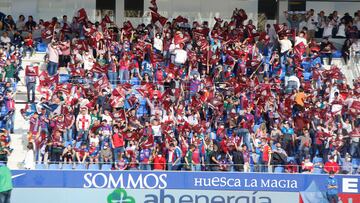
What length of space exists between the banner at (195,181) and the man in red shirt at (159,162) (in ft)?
1.54

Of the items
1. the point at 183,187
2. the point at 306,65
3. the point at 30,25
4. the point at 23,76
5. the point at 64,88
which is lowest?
the point at 183,187

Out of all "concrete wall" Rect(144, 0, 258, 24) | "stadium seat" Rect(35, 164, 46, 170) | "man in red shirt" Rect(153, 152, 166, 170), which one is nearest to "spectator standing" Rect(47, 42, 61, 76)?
"stadium seat" Rect(35, 164, 46, 170)

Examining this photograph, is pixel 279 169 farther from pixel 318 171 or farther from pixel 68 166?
pixel 68 166

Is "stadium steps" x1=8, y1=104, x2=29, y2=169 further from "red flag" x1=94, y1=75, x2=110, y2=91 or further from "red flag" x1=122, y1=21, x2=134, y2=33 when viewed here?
"red flag" x1=122, y1=21, x2=134, y2=33

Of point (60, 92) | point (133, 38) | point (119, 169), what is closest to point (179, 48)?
point (133, 38)

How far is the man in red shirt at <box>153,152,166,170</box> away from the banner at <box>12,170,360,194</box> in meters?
0.47

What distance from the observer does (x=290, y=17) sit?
37.8 metres

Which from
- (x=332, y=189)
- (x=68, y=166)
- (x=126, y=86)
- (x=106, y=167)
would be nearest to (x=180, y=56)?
(x=126, y=86)

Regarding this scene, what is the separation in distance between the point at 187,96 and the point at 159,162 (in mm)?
4185

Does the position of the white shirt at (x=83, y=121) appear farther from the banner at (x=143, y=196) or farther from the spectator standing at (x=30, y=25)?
the spectator standing at (x=30, y=25)

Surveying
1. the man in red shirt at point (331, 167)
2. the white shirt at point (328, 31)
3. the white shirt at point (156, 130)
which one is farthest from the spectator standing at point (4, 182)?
the white shirt at point (328, 31)

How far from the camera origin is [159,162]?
93.6 feet

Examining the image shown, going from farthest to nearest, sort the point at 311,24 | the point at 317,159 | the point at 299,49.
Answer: the point at 311,24 < the point at 299,49 < the point at 317,159

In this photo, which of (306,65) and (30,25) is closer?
(306,65)
